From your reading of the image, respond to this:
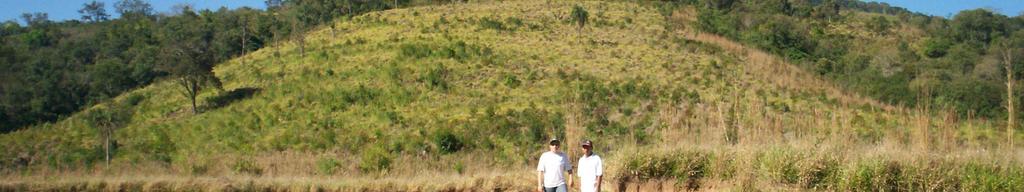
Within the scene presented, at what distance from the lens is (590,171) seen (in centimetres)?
692

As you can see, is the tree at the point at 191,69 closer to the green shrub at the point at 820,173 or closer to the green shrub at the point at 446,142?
the green shrub at the point at 446,142

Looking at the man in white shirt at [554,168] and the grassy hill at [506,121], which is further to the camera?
the grassy hill at [506,121]

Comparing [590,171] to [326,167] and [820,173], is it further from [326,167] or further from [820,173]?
[326,167]

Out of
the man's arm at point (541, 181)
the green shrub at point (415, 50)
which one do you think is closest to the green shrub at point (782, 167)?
the man's arm at point (541, 181)

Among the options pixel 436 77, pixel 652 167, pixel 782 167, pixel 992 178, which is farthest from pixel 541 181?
pixel 436 77

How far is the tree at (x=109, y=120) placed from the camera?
2450 centimetres

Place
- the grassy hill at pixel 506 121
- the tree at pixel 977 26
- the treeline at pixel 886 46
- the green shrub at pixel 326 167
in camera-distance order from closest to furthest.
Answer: the grassy hill at pixel 506 121
the green shrub at pixel 326 167
the treeline at pixel 886 46
the tree at pixel 977 26

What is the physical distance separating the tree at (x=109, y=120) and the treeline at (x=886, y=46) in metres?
24.6

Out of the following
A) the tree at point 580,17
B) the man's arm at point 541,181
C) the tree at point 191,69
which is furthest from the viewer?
the tree at point 580,17

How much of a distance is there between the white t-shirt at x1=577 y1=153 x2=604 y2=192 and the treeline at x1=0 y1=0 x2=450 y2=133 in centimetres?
2513

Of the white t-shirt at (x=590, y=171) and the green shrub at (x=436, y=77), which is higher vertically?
the green shrub at (x=436, y=77)

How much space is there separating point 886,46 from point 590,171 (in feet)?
129

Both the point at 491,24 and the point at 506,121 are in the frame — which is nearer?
the point at 506,121

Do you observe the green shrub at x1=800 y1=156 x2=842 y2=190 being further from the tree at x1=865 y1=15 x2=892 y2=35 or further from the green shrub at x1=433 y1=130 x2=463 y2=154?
the tree at x1=865 y1=15 x2=892 y2=35
